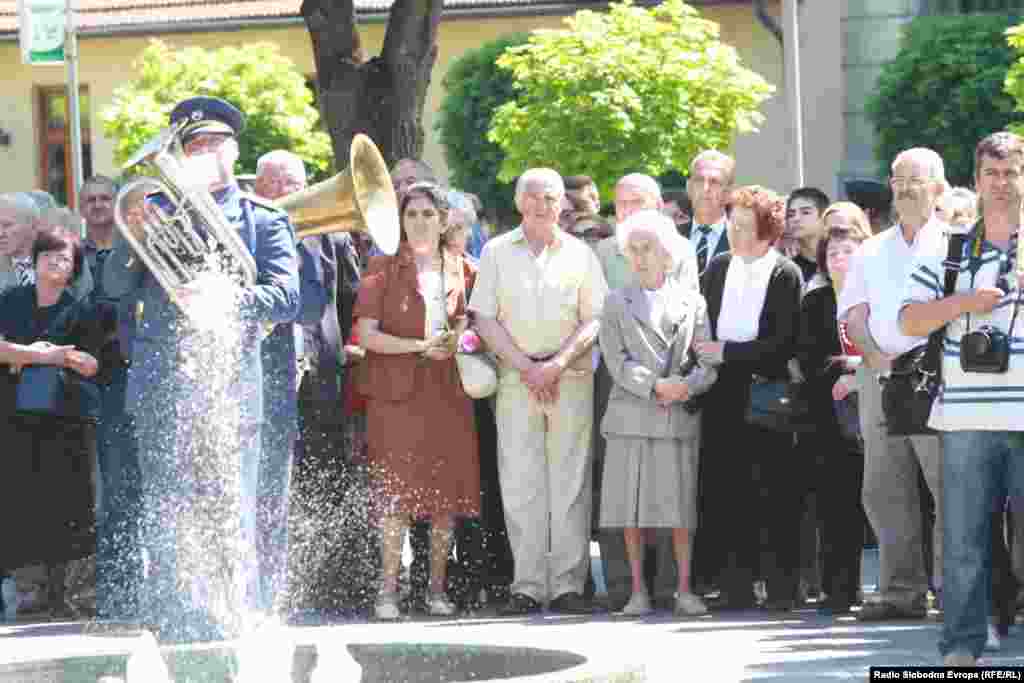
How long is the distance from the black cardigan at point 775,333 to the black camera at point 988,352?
2.90 meters

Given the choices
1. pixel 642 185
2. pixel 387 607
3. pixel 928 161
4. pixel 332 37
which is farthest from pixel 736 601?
pixel 332 37

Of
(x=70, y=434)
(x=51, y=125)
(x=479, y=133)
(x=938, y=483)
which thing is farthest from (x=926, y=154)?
(x=51, y=125)

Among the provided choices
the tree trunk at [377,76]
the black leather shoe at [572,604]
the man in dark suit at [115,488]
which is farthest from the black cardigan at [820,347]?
the tree trunk at [377,76]

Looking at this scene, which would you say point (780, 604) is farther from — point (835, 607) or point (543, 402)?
point (543, 402)

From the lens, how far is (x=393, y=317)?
491 inches

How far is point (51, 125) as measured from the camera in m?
42.1

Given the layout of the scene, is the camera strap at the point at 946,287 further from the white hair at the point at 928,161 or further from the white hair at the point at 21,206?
the white hair at the point at 21,206

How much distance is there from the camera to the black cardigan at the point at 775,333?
1223cm

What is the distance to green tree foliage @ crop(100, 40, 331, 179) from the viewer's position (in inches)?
1377

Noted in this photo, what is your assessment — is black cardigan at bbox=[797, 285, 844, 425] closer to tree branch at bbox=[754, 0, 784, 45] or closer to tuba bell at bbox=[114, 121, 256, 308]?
tuba bell at bbox=[114, 121, 256, 308]

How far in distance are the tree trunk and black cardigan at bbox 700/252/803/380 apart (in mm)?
4299

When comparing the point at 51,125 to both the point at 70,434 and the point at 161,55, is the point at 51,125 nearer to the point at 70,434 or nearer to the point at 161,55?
the point at 161,55

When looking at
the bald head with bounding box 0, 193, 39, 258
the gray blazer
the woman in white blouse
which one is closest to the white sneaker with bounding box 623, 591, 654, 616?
the woman in white blouse

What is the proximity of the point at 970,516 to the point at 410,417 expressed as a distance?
3.65 metres
